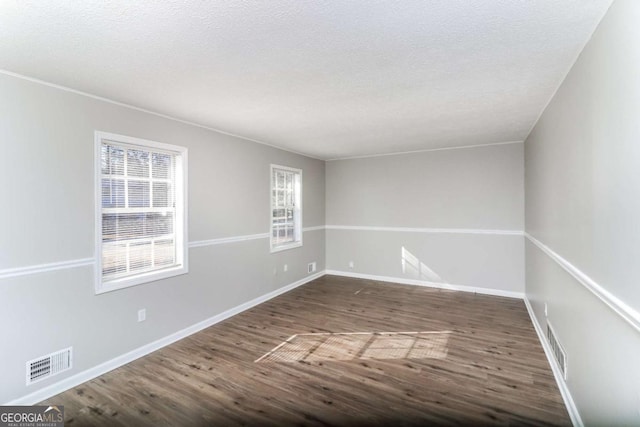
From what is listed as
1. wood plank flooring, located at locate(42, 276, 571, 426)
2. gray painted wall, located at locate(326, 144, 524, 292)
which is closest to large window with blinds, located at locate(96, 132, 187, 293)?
wood plank flooring, located at locate(42, 276, 571, 426)

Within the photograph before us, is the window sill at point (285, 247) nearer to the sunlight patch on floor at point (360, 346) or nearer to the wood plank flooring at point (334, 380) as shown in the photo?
the wood plank flooring at point (334, 380)

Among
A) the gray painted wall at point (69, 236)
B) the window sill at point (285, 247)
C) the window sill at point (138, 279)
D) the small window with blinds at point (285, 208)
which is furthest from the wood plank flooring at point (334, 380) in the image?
the small window with blinds at point (285, 208)

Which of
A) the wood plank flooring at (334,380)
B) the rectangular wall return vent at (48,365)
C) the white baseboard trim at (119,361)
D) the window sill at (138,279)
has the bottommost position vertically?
the wood plank flooring at (334,380)

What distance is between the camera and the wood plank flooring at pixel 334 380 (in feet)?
7.09

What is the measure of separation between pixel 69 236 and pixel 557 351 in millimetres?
4194

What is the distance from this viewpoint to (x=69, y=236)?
101 inches

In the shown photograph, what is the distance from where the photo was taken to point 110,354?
9.27ft

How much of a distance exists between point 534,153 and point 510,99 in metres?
1.31

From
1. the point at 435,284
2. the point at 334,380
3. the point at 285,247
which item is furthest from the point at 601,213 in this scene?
the point at 285,247

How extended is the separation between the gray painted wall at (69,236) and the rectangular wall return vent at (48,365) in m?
0.04

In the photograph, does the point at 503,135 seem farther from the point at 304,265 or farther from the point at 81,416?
the point at 81,416

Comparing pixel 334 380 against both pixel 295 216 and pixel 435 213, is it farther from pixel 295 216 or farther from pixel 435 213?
pixel 435 213

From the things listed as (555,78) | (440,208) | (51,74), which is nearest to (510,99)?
(555,78)

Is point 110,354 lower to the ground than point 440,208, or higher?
lower
